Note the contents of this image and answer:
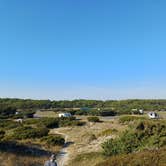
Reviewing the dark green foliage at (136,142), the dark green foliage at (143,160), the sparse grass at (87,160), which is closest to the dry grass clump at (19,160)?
the sparse grass at (87,160)

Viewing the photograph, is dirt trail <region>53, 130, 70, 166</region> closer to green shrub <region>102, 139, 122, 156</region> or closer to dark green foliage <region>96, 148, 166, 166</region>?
green shrub <region>102, 139, 122, 156</region>

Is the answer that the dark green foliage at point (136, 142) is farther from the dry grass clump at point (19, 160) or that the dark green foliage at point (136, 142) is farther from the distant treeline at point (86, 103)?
the distant treeline at point (86, 103)

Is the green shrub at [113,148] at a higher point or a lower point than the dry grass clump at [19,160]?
higher

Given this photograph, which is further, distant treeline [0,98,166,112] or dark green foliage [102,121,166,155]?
→ distant treeline [0,98,166,112]

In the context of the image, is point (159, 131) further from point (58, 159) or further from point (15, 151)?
point (15, 151)

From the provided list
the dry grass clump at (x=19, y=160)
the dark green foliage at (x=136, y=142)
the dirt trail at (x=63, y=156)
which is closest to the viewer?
the dry grass clump at (x=19, y=160)

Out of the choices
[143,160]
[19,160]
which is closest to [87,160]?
[19,160]

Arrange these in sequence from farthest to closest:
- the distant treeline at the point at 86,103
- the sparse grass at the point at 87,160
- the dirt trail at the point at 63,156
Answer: the distant treeline at the point at 86,103, the dirt trail at the point at 63,156, the sparse grass at the point at 87,160

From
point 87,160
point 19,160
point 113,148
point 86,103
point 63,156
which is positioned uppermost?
point 86,103

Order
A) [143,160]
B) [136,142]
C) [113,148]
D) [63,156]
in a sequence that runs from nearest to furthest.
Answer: [143,160] < [113,148] < [136,142] < [63,156]

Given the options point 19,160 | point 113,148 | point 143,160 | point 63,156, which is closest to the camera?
point 143,160

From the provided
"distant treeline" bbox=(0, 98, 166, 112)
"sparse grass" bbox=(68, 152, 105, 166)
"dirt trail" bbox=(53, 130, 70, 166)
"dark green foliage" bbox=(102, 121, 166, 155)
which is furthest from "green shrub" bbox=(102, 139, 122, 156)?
"distant treeline" bbox=(0, 98, 166, 112)

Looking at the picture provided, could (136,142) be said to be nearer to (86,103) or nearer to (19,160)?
(19,160)
